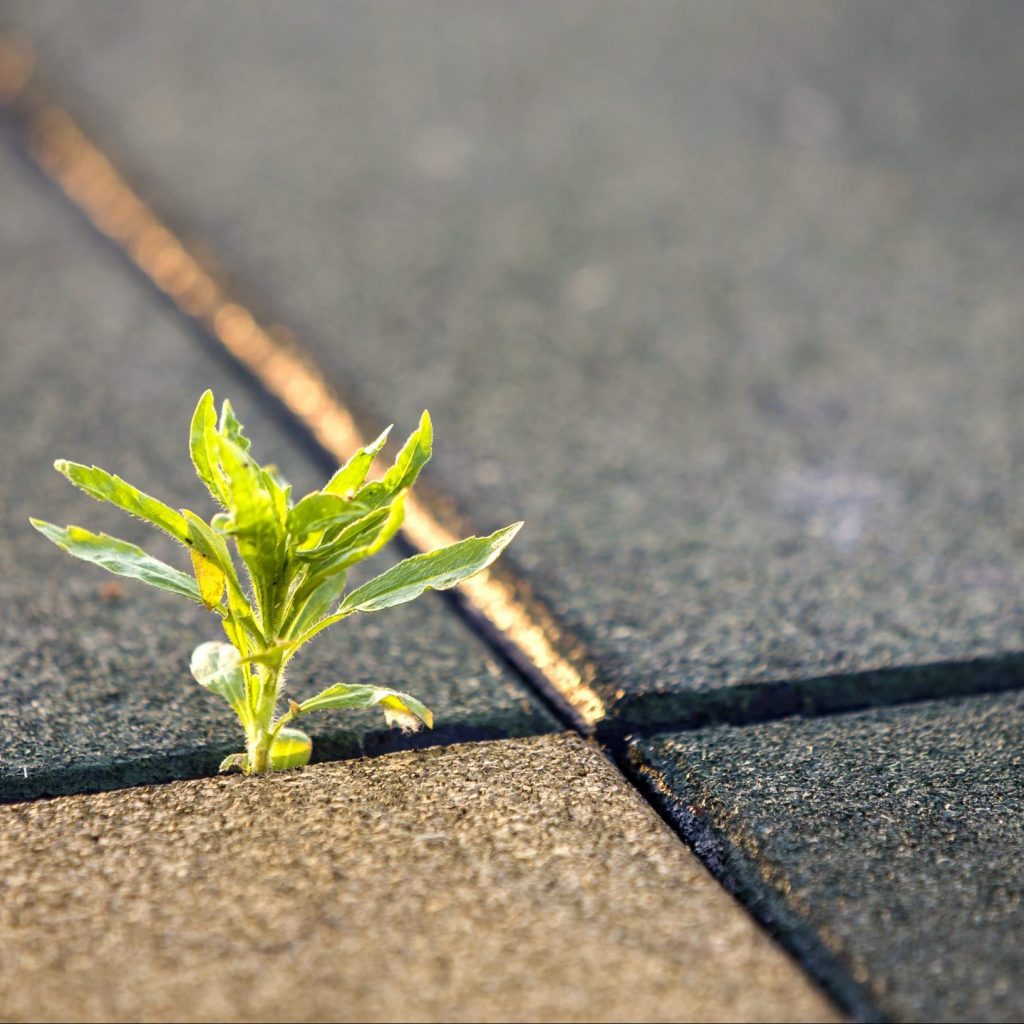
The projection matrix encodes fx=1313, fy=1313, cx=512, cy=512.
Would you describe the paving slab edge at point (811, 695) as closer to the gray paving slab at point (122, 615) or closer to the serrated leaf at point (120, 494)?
the gray paving slab at point (122, 615)

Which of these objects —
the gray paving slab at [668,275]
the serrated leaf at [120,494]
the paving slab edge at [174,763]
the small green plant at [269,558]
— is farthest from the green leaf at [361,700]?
the gray paving slab at [668,275]

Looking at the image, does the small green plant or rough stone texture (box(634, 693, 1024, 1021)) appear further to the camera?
the small green plant

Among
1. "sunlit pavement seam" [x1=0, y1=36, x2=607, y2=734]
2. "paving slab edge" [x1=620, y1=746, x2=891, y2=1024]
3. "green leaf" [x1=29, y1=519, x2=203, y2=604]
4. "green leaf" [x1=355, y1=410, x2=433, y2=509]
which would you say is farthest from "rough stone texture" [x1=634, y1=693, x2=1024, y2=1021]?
"green leaf" [x1=29, y1=519, x2=203, y2=604]

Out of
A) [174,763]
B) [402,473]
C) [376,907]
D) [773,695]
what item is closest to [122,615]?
[174,763]

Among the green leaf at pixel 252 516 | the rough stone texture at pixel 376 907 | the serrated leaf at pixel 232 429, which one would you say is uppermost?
the serrated leaf at pixel 232 429

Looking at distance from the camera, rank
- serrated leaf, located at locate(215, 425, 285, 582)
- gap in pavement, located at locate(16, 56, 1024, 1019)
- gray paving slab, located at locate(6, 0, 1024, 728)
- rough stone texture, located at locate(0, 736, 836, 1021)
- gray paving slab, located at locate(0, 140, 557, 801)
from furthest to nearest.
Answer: gray paving slab, located at locate(6, 0, 1024, 728) → gap in pavement, located at locate(16, 56, 1024, 1019) → gray paving slab, located at locate(0, 140, 557, 801) → serrated leaf, located at locate(215, 425, 285, 582) → rough stone texture, located at locate(0, 736, 836, 1021)

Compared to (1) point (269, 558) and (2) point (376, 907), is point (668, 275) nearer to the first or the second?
(1) point (269, 558)

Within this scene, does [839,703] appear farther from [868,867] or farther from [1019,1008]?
[1019,1008]

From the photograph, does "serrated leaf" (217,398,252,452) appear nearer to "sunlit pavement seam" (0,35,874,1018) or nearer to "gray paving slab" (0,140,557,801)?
"gray paving slab" (0,140,557,801)
